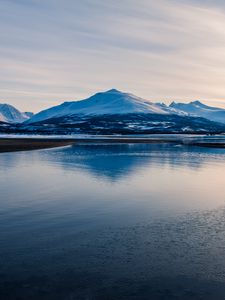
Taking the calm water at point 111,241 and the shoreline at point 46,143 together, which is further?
the shoreline at point 46,143

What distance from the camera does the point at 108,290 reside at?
10484mm

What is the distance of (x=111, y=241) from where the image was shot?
48.2ft

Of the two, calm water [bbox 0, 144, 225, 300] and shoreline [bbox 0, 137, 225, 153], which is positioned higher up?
shoreline [bbox 0, 137, 225, 153]

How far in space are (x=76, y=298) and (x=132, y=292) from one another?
1.54m

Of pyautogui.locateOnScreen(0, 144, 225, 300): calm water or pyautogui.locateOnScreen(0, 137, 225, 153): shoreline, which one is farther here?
pyautogui.locateOnScreen(0, 137, 225, 153): shoreline

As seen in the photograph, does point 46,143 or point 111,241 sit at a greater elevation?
point 46,143

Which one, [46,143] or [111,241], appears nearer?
[111,241]

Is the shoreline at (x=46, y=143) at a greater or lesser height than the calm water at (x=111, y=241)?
greater

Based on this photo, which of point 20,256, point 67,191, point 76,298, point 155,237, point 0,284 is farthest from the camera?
point 67,191

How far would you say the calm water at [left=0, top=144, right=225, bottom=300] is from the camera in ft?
35.0

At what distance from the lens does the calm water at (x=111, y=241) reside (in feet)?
35.0

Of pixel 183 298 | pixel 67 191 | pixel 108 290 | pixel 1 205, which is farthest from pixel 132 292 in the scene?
pixel 67 191

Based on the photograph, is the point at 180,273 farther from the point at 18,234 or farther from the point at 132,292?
the point at 18,234

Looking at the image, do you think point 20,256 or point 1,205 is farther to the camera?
point 1,205
